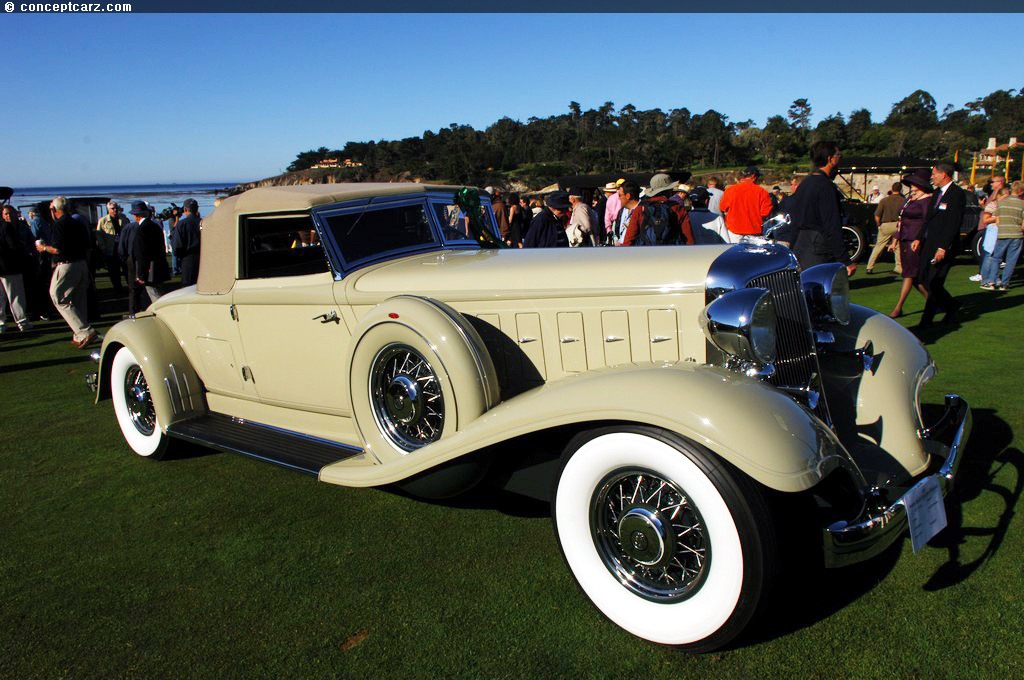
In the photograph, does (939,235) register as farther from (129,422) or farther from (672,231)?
(129,422)

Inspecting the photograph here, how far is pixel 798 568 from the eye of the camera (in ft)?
10.1

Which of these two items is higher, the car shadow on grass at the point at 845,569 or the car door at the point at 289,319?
the car door at the point at 289,319

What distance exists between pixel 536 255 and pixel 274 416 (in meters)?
2.02

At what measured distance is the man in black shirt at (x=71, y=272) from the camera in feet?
29.0

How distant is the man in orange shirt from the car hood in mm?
4431

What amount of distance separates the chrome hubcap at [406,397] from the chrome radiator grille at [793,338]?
1.61 metres

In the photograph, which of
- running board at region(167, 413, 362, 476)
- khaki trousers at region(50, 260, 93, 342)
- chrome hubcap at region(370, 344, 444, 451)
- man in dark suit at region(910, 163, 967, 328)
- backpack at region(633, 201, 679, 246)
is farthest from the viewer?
khaki trousers at region(50, 260, 93, 342)

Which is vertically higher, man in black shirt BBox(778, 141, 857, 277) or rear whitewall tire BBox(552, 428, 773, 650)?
man in black shirt BBox(778, 141, 857, 277)

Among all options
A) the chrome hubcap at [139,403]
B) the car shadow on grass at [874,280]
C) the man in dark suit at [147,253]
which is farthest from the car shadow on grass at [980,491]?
the man in dark suit at [147,253]

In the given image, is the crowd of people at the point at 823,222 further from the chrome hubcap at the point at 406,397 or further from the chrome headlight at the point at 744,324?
the chrome hubcap at the point at 406,397

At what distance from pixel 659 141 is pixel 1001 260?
2477 inches

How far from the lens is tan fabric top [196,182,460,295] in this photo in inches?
163

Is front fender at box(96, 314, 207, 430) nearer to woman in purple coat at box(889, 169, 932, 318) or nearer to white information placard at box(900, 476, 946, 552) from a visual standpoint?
white information placard at box(900, 476, 946, 552)

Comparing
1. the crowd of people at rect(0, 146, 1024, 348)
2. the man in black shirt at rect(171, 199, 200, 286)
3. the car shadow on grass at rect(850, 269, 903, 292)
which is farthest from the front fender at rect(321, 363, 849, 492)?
the car shadow on grass at rect(850, 269, 903, 292)
